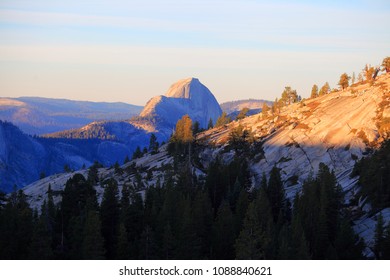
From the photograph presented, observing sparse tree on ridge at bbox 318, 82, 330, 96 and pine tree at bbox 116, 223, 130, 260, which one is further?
sparse tree on ridge at bbox 318, 82, 330, 96

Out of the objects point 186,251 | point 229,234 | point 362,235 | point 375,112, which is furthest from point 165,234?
point 375,112

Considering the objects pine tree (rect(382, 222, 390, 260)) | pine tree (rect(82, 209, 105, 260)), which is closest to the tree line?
pine tree (rect(82, 209, 105, 260))

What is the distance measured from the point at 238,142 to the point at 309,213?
68778 mm

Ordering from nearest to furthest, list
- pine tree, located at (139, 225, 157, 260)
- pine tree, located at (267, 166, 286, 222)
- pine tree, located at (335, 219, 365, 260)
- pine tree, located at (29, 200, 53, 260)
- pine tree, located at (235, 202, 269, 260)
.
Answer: pine tree, located at (235, 202, 269, 260) → pine tree, located at (29, 200, 53, 260) → pine tree, located at (335, 219, 365, 260) → pine tree, located at (139, 225, 157, 260) → pine tree, located at (267, 166, 286, 222)

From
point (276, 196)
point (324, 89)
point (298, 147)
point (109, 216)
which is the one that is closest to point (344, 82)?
point (324, 89)

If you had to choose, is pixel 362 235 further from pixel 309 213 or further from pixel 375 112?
pixel 375 112

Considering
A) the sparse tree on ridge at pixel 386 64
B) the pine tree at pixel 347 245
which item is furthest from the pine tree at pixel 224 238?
the sparse tree on ridge at pixel 386 64

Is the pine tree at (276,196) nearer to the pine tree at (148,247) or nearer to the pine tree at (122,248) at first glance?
the pine tree at (148,247)

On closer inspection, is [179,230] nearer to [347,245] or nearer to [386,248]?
[347,245]

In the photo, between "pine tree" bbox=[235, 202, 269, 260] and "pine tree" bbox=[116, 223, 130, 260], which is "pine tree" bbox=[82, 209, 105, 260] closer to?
"pine tree" bbox=[116, 223, 130, 260]

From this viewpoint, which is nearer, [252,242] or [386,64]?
[252,242]

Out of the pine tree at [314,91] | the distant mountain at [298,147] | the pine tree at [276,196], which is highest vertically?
the pine tree at [314,91]

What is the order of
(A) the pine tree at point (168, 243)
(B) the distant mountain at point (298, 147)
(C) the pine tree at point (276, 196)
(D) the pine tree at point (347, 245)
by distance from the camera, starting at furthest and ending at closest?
(B) the distant mountain at point (298, 147)
(C) the pine tree at point (276, 196)
(A) the pine tree at point (168, 243)
(D) the pine tree at point (347, 245)

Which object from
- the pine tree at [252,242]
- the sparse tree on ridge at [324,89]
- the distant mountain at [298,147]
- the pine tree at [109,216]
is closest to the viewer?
the pine tree at [252,242]
